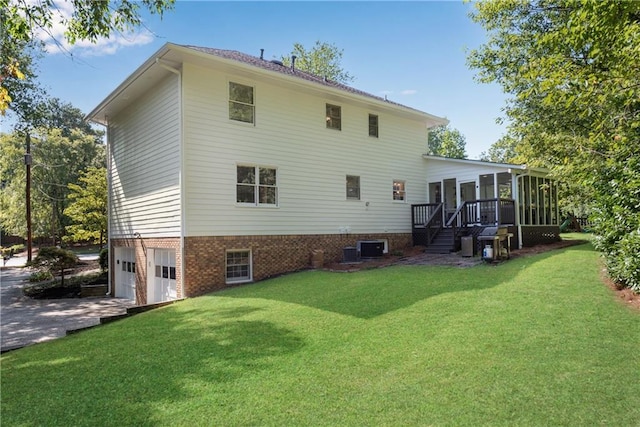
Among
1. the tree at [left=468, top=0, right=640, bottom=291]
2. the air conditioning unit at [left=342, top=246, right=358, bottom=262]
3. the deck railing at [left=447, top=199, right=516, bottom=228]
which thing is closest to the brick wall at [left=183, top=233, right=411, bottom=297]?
the air conditioning unit at [left=342, top=246, right=358, bottom=262]

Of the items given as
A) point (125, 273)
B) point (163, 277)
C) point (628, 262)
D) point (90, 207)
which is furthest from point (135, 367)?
point (90, 207)

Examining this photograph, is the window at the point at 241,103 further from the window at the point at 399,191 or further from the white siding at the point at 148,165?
the window at the point at 399,191

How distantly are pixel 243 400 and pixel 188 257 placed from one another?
716 cm

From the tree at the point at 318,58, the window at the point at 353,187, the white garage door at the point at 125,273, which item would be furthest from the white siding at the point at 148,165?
the tree at the point at 318,58

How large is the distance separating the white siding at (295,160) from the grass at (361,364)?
414cm

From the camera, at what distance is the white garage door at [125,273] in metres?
14.5

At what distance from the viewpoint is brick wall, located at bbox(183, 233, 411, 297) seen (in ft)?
34.9

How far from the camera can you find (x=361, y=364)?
4.71m

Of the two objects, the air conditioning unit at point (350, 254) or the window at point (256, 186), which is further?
the air conditioning unit at point (350, 254)

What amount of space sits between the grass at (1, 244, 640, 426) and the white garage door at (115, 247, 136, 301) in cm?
681

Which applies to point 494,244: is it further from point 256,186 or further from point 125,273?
point 125,273

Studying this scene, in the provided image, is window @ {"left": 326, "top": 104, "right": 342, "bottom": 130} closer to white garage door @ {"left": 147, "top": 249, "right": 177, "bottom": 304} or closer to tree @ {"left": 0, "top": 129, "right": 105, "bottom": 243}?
white garage door @ {"left": 147, "top": 249, "right": 177, "bottom": 304}

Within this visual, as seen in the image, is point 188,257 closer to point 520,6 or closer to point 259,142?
point 259,142

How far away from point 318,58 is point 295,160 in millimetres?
21484
